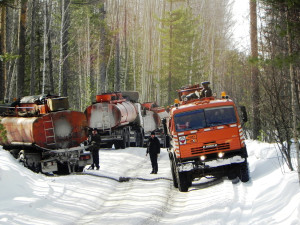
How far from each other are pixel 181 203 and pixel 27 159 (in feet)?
27.9

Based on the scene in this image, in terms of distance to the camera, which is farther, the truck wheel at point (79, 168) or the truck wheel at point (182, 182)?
the truck wheel at point (79, 168)

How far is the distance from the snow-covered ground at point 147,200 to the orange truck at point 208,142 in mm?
547

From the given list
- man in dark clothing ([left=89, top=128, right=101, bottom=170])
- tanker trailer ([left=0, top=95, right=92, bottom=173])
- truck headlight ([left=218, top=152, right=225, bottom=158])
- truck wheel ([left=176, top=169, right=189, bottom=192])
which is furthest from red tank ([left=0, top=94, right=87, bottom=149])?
truck headlight ([left=218, top=152, right=225, bottom=158])

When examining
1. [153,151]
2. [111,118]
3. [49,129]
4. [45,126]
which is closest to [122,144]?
[111,118]

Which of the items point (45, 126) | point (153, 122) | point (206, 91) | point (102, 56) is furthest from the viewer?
point (102, 56)

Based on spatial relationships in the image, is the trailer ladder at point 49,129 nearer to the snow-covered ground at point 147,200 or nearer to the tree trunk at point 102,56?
the snow-covered ground at point 147,200

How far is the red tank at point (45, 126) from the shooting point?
17.8 m

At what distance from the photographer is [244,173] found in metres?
13.6

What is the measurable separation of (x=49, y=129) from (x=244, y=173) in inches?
321

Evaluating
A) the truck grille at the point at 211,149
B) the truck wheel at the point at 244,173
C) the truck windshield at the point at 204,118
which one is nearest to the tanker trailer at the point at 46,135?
the truck windshield at the point at 204,118

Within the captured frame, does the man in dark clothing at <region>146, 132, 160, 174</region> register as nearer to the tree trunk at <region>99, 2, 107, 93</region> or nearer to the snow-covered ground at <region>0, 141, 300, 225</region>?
the snow-covered ground at <region>0, 141, 300, 225</region>

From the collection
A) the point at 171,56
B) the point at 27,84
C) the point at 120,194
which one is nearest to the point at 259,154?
the point at 120,194

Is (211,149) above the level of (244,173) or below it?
above

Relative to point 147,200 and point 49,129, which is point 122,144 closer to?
point 49,129
